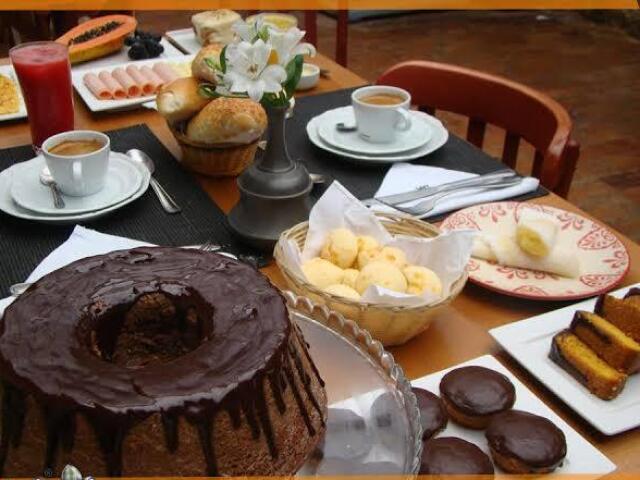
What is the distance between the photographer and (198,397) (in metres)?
0.50

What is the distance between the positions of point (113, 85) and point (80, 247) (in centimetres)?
61

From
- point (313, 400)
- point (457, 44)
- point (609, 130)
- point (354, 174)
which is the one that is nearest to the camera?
point (313, 400)

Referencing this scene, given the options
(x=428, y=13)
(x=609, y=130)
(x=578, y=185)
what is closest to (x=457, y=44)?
(x=428, y=13)

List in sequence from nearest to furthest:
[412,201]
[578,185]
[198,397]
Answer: [198,397] → [412,201] → [578,185]

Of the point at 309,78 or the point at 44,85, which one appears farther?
the point at 309,78

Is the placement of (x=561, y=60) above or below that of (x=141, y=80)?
below

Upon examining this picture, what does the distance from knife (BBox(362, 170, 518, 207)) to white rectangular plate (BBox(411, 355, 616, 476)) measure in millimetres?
353

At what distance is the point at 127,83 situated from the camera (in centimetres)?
148

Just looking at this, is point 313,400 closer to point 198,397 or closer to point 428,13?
point 198,397

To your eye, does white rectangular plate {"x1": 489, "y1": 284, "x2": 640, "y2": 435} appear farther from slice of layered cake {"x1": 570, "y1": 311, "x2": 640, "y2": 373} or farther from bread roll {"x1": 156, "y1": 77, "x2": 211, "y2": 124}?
bread roll {"x1": 156, "y1": 77, "x2": 211, "y2": 124}

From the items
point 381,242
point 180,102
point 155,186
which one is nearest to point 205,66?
point 180,102

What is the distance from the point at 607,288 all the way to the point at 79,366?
A: 0.63 metres

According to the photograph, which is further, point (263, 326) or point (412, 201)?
point (412, 201)

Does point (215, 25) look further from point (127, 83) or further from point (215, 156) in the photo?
point (215, 156)
